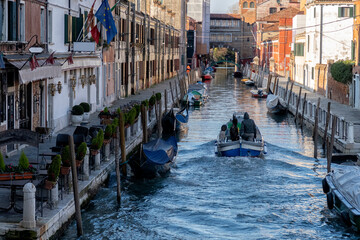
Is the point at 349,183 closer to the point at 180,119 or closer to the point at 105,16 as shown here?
the point at 105,16

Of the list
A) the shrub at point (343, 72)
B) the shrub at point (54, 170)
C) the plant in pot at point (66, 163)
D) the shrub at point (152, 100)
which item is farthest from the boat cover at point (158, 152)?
the shrub at point (343, 72)

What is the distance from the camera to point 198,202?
61.2 ft

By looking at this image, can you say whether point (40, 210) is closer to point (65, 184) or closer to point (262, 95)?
point (65, 184)

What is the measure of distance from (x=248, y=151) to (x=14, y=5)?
1020 cm

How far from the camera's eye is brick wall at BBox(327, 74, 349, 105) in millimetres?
40237

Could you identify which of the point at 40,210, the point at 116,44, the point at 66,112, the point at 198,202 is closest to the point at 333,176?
the point at 198,202

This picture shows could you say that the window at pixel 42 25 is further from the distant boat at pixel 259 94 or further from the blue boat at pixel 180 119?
the distant boat at pixel 259 94

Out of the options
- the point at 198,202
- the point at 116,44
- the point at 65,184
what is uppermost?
the point at 116,44

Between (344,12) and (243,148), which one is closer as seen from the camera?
(243,148)

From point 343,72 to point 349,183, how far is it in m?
25.2

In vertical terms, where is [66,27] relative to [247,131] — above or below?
above

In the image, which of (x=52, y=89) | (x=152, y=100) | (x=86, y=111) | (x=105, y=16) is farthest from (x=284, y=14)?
(x=52, y=89)

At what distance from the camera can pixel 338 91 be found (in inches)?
1674

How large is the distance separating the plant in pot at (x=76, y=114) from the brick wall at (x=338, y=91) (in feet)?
61.8
